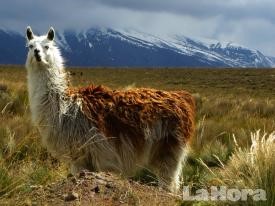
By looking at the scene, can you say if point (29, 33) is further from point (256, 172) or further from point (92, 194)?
point (256, 172)

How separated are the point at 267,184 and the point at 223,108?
11118 millimetres

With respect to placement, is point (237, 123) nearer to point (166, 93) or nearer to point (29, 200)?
point (166, 93)

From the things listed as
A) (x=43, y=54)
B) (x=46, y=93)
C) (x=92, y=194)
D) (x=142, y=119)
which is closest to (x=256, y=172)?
(x=92, y=194)

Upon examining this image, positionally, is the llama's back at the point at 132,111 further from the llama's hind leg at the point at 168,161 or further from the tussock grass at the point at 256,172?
the tussock grass at the point at 256,172

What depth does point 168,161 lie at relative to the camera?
6.45m

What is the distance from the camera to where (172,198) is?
4574 mm

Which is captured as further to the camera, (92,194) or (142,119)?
(142,119)

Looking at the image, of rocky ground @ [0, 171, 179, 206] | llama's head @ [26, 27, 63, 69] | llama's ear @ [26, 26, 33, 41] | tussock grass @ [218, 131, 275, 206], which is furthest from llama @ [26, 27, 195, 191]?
tussock grass @ [218, 131, 275, 206]

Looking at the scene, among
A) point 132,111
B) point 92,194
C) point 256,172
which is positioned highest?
point 132,111

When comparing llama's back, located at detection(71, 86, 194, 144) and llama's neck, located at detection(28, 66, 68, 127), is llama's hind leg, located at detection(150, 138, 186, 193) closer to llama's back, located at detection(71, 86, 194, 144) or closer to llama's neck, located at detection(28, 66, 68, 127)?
llama's back, located at detection(71, 86, 194, 144)

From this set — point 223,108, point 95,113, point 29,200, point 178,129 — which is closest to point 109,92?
point 95,113

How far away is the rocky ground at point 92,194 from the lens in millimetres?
4133

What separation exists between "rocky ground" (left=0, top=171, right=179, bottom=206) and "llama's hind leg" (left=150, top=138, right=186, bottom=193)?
65.9 inches

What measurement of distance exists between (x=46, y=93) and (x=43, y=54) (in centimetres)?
44
